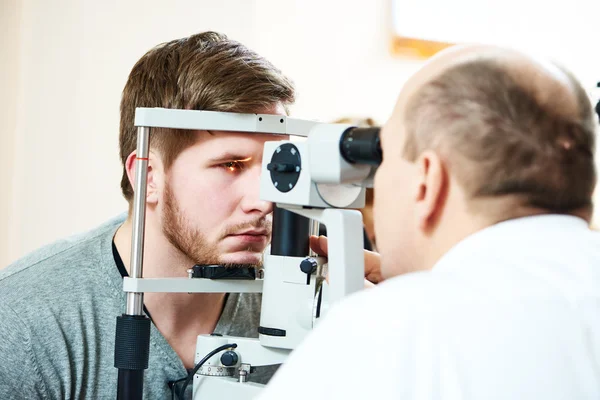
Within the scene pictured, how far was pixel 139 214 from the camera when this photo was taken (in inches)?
45.8

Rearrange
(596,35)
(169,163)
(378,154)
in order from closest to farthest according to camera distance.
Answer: (378,154) → (169,163) → (596,35)

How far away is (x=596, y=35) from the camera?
3.37 meters

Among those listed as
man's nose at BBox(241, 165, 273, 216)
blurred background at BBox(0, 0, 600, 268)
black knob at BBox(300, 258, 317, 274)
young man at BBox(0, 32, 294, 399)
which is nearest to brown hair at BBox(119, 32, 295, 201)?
young man at BBox(0, 32, 294, 399)

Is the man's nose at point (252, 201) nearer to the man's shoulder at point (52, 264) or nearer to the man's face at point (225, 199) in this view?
the man's face at point (225, 199)

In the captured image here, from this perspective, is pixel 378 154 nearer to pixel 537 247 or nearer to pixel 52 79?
pixel 537 247

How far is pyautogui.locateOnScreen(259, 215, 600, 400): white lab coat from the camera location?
0.61m

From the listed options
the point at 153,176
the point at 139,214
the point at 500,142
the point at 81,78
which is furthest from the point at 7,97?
the point at 500,142

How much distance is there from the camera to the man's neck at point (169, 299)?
143 cm

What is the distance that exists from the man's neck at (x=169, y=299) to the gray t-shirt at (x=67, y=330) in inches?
1.5

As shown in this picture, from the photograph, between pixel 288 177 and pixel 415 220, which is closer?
pixel 415 220

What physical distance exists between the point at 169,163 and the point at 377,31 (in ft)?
6.17

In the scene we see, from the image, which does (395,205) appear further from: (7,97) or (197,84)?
(7,97)

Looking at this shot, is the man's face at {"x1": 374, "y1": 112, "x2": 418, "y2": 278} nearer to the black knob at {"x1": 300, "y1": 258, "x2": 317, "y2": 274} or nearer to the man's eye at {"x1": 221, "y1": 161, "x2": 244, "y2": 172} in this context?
the black knob at {"x1": 300, "y1": 258, "x2": 317, "y2": 274}

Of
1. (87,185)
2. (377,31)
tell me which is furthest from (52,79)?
(377,31)
